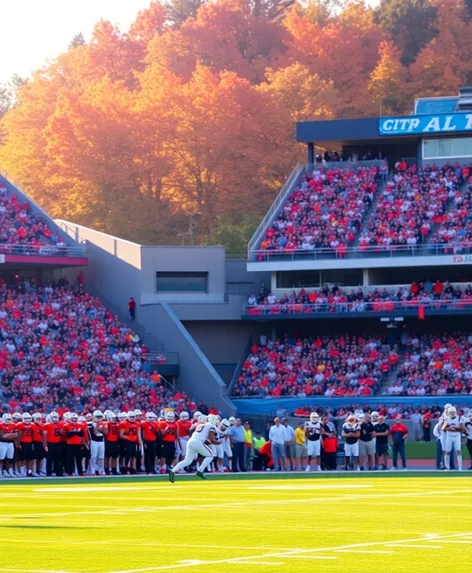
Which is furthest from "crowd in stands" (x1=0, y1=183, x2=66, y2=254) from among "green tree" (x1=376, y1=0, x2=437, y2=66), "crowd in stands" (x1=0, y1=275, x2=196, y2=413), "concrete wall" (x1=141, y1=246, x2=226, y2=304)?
"green tree" (x1=376, y1=0, x2=437, y2=66)

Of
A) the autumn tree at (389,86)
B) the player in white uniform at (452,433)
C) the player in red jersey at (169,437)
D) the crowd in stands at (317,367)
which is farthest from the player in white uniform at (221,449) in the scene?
the autumn tree at (389,86)

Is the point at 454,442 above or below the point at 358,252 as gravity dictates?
below

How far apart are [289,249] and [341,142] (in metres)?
5.70

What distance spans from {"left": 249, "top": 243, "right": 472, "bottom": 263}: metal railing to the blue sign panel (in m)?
4.83

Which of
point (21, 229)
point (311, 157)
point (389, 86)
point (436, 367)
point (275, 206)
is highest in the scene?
point (389, 86)

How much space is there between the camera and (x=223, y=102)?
59.1m

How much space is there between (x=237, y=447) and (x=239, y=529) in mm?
16703

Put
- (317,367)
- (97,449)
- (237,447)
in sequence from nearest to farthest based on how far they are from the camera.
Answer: (97,449), (237,447), (317,367)

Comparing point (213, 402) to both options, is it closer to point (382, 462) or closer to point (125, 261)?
point (125, 261)

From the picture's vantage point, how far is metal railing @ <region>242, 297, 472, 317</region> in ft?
136

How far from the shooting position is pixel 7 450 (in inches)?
1093

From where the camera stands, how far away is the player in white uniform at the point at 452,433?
28.0 meters

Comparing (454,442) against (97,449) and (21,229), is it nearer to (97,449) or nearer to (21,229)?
(97,449)

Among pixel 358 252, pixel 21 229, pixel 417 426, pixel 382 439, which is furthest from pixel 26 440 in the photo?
pixel 358 252
